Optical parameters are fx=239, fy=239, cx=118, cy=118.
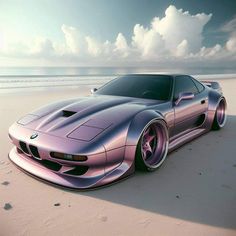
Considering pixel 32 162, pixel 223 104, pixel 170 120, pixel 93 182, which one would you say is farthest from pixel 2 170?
pixel 223 104

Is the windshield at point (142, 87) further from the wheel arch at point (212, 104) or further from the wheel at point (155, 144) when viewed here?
the wheel arch at point (212, 104)

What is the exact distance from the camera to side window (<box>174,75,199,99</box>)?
3609 millimetres

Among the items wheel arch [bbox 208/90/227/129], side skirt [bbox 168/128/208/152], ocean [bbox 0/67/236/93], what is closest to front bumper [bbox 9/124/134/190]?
side skirt [bbox 168/128/208/152]

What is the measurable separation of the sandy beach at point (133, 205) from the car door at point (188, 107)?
0.67m

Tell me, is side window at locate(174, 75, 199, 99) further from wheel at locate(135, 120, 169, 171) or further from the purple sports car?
wheel at locate(135, 120, 169, 171)

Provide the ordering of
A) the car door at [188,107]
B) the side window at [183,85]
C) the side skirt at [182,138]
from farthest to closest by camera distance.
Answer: the side window at [183,85] < the car door at [188,107] < the side skirt at [182,138]

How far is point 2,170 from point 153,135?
6.11 ft

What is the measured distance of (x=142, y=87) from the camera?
11.9 ft

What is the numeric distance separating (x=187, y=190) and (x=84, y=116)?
136 cm

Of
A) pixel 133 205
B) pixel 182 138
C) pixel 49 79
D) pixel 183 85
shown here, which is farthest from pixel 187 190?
pixel 49 79

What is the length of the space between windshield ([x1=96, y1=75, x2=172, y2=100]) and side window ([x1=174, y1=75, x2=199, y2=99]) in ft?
0.42

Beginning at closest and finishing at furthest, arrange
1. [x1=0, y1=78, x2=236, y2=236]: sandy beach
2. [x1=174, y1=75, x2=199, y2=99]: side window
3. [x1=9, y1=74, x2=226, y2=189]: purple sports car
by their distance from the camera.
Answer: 1. [x1=0, y1=78, x2=236, y2=236]: sandy beach
2. [x1=9, y1=74, x2=226, y2=189]: purple sports car
3. [x1=174, y1=75, x2=199, y2=99]: side window

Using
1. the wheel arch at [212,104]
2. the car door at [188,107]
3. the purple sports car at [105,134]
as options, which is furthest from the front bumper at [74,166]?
the wheel arch at [212,104]

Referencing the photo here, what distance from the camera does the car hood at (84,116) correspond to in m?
2.44
